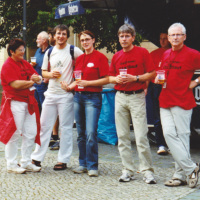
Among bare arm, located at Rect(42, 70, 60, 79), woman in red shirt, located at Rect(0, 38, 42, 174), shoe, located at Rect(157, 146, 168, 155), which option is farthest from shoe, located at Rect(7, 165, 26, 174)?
shoe, located at Rect(157, 146, 168, 155)

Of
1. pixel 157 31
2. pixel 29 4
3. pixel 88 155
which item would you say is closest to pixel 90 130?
pixel 88 155

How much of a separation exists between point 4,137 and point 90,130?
1201 millimetres

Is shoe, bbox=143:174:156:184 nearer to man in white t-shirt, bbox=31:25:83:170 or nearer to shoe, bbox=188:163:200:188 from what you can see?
shoe, bbox=188:163:200:188

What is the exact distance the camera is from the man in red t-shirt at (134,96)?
5977mm

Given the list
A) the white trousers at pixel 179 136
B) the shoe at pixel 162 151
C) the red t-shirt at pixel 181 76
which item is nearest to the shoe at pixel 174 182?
the white trousers at pixel 179 136

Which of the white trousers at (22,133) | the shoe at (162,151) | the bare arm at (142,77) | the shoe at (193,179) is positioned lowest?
the shoe at (162,151)

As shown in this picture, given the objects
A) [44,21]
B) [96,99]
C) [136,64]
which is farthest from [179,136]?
[44,21]

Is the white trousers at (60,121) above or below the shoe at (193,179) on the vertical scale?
above

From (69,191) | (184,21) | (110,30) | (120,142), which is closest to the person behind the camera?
(69,191)

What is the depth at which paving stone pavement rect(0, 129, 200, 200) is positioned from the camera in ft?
17.5

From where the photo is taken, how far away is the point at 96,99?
6410mm

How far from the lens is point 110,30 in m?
25.8

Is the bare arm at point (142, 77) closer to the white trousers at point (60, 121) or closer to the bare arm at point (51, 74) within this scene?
the bare arm at point (51, 74)

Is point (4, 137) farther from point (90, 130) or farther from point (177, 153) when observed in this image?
point (177, 153)
